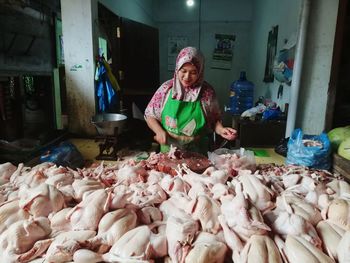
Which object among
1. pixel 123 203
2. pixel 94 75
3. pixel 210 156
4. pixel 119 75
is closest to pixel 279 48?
pixel 119 75

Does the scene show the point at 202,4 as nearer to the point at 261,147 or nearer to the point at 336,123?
the point at 261,147

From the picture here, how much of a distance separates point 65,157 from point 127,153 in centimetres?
99

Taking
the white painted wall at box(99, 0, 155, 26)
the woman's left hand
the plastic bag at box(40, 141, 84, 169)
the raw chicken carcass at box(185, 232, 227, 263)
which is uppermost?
the white painted wall at box(99, 0, 155, 26)

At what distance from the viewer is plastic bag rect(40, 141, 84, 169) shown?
9.17 feet

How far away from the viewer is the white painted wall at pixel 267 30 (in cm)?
422

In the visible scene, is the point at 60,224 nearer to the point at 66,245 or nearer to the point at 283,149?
the point at 66,245

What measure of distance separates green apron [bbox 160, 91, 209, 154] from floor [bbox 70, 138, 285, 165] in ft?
3.32

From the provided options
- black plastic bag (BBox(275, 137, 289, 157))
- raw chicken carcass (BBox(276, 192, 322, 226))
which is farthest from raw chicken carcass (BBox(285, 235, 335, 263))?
black plastic bag (BBox(275, 137, 289, 157))

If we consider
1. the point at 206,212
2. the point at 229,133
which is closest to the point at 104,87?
the point at 229,133

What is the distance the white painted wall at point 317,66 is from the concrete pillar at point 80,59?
2908mm

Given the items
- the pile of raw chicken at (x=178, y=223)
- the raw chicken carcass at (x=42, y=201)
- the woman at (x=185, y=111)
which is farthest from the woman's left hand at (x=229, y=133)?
the raw chicken carcass at (x=42, y=201)

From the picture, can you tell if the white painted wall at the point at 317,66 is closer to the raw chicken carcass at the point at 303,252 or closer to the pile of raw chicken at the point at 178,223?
the pile of raw chicken at the point at 178,223

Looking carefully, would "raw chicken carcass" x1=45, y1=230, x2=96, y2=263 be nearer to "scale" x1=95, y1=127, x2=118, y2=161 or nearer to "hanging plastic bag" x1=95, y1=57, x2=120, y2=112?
"scale" x1=95, y1=127, x2=118, y2=161

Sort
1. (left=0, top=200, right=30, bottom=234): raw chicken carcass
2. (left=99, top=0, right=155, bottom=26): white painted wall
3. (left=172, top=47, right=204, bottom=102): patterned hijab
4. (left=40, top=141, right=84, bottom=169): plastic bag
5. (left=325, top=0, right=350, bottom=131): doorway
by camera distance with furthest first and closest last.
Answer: (left=99, top=0, right=155, bottom=26): white painted wall, (left=40, top=141, right=84, bottom=169): plastic bag, (left=325, top=0, right=350, bottom=131): doorway, (left=172, top=47, right=204, bottom=102): patterned hijab, (left=0, top=200, right=30, bottom=234): raw chicken carcass
